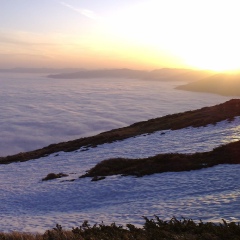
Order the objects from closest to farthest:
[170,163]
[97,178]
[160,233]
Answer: [160,233], [97,178], [170,163]

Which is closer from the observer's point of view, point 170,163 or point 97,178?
point 97,178

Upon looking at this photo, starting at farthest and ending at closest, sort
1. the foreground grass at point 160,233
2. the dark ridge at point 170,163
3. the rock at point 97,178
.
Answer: the rock at point 97,178 → the dark ridge at point 170,163 → the foreground grass at point 160,233

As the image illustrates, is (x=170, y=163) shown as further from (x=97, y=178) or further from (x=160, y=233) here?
(x=160, y=233)

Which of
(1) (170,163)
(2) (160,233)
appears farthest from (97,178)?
(2) (160,233)

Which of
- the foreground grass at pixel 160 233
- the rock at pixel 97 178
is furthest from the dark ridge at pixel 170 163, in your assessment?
the foreground grass at pixel 160 233

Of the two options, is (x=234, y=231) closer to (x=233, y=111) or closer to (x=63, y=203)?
(x=63, y=203)

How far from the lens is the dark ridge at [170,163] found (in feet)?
73.7

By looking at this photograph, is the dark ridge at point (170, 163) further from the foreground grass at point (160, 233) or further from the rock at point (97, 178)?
the foreground grass at point (160, 233)

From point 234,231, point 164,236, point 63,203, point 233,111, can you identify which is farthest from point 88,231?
point 233,111

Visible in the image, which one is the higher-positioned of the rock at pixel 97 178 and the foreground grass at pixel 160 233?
the foreground grass at pixel 160 233

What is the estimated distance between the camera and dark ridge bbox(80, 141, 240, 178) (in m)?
22.5

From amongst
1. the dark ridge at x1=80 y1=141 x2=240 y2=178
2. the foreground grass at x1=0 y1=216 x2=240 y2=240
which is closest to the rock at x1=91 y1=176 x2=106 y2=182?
the dark ridge at x1=80 y1=141 x2=240 y2=178

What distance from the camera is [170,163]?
79.2 feet

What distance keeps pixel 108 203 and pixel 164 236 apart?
25.0 feet
